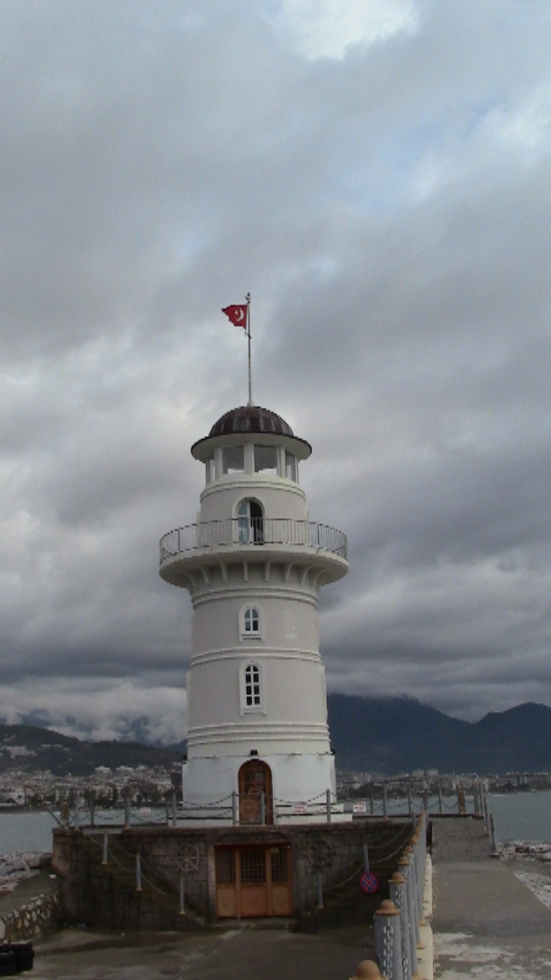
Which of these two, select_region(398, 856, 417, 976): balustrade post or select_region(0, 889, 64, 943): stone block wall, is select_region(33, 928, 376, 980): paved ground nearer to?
select_region(0, 889, 64, 943): stone block wall

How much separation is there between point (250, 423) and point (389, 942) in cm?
2270

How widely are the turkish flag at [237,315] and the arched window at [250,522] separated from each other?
5.62 m

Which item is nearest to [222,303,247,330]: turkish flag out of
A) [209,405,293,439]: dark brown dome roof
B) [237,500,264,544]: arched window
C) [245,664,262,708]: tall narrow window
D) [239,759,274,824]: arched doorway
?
[209,405,293,439]: dark brown dome roof

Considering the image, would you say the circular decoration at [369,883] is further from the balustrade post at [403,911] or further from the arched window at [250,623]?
the balustrade post at [403,911]

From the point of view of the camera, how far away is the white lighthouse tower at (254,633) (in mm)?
26578

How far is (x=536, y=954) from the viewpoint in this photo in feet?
37.4

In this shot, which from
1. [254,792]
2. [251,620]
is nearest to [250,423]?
[251,620]

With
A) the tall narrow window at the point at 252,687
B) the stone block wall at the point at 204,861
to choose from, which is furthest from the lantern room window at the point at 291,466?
the stone block wall at the point at 204,861

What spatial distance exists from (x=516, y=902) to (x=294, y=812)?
1111cm

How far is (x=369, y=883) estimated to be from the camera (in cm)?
2295

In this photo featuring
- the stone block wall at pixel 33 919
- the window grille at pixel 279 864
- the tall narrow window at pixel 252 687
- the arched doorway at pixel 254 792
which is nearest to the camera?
the stone block wall at pixel 33 919

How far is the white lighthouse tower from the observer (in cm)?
2658

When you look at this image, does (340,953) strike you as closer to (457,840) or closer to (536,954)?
(457,840)

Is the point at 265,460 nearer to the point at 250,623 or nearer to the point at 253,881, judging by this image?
the point at 250,623
